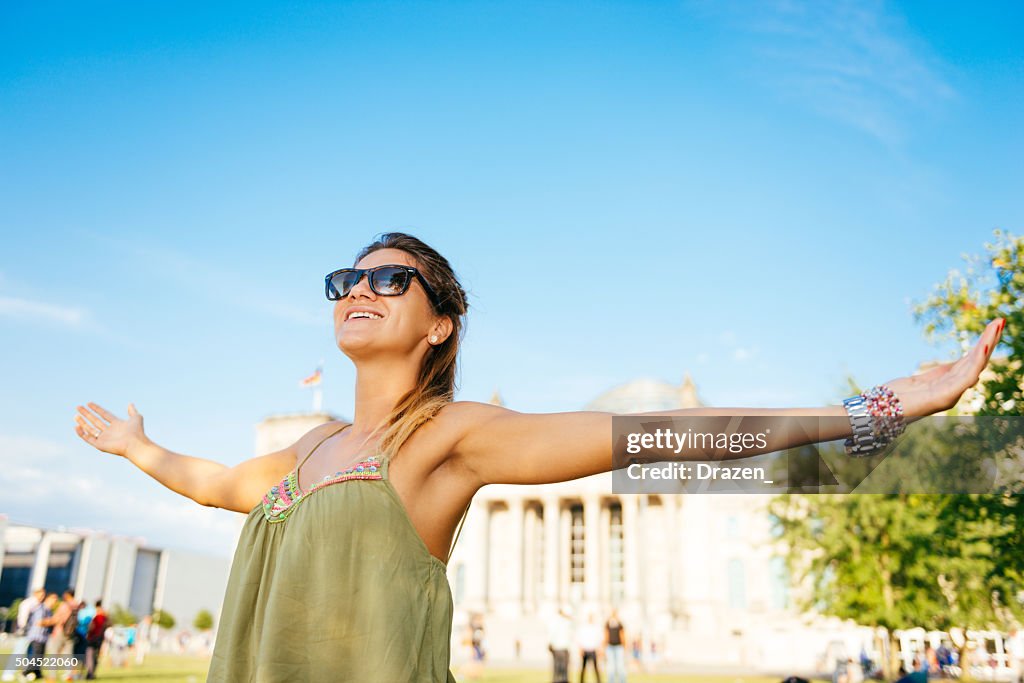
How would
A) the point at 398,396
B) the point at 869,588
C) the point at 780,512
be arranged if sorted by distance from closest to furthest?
the point at 398,396
the point at 869,588
the point at 780,512

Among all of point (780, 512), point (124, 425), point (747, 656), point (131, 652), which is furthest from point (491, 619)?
point (124, 425)

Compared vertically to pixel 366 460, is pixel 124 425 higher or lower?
higher

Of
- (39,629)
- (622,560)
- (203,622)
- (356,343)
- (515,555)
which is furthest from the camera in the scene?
(203,622)

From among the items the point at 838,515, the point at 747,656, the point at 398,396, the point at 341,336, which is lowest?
the point at 747,656

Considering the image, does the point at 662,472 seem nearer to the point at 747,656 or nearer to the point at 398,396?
the point at 398,396

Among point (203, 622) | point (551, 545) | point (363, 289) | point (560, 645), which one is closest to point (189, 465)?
point (363, 289)

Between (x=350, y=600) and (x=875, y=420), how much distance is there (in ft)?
4.34

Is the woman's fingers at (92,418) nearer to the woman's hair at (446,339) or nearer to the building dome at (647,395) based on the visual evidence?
the woman's hair at (446,339)

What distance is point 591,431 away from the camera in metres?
2.04

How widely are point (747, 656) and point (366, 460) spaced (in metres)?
48.7

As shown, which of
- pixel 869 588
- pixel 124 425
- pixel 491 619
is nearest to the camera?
pixel 124 425

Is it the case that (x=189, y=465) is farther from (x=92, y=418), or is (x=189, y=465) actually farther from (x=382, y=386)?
(x=382, y=386)

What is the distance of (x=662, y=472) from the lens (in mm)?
2242

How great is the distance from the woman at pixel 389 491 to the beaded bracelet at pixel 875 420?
2 cm
